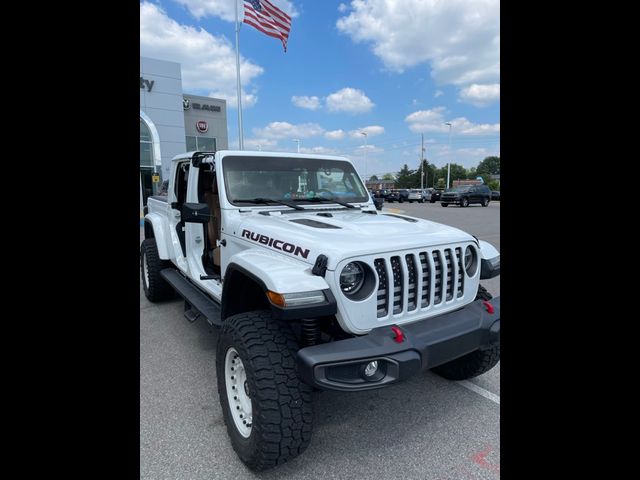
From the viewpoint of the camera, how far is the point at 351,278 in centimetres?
215

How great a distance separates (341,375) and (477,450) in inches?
43.3

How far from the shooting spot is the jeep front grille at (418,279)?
2160 millimetres

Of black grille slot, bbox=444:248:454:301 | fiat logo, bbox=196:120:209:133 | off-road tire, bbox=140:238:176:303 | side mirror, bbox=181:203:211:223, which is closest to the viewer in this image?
black grille slot, bbox=444:248:454:301

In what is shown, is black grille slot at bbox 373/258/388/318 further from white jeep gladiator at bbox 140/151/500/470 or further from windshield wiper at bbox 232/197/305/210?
windshield wiper at bbox 232/197/305/210

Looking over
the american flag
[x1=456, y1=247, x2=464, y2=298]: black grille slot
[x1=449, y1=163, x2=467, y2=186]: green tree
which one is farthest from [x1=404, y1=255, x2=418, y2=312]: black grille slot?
[x1=449, y1=163, x2=467, y2=186]: green tree

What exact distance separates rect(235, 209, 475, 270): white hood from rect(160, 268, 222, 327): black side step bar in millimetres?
699

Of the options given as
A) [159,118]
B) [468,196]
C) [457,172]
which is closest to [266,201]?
[159,118]

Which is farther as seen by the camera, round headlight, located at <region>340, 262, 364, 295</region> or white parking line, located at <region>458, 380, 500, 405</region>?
white parking line, located at <region>458, 380, 500, 405</region>

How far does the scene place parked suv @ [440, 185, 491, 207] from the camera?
1088 inches

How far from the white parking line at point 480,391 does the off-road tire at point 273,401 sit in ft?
5.31

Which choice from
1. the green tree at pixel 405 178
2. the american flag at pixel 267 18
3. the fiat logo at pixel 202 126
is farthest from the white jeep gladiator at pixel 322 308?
the green tree at pixel 405 178
